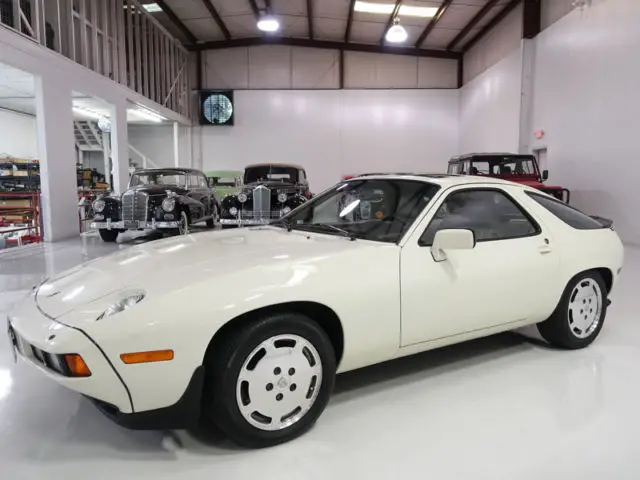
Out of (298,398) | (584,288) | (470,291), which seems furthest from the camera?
(584,288)

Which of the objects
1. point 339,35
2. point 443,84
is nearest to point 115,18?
point 339,35

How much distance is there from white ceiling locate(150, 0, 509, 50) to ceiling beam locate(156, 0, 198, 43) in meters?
0.13

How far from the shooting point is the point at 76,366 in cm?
182

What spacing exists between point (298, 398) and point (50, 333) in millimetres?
1067

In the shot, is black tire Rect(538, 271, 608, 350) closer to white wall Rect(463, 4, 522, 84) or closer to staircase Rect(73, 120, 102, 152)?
white wall Rect(463, 4, 522, 84)

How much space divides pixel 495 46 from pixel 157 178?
11.9 m

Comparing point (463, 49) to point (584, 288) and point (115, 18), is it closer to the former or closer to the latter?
point (115, 18)

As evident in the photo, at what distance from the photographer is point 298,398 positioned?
2.17 metres

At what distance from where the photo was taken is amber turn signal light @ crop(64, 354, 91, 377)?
Result: 5.92 feet

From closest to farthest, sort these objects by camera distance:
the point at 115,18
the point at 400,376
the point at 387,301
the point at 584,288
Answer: the point at 387,301, the point at 400,376, the point at 584,288, the point at 115,18

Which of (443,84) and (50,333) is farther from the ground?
(443,84)

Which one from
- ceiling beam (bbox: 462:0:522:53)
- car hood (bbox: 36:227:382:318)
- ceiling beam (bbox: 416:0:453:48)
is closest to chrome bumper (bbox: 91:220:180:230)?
car hood (bbox: 36:227:382:318)

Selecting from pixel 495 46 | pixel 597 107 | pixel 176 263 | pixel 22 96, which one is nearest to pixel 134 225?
pixel 176 263

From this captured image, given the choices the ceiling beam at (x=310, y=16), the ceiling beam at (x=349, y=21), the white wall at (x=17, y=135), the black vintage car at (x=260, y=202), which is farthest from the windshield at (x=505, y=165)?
the white wall at (x=17, y=135)
